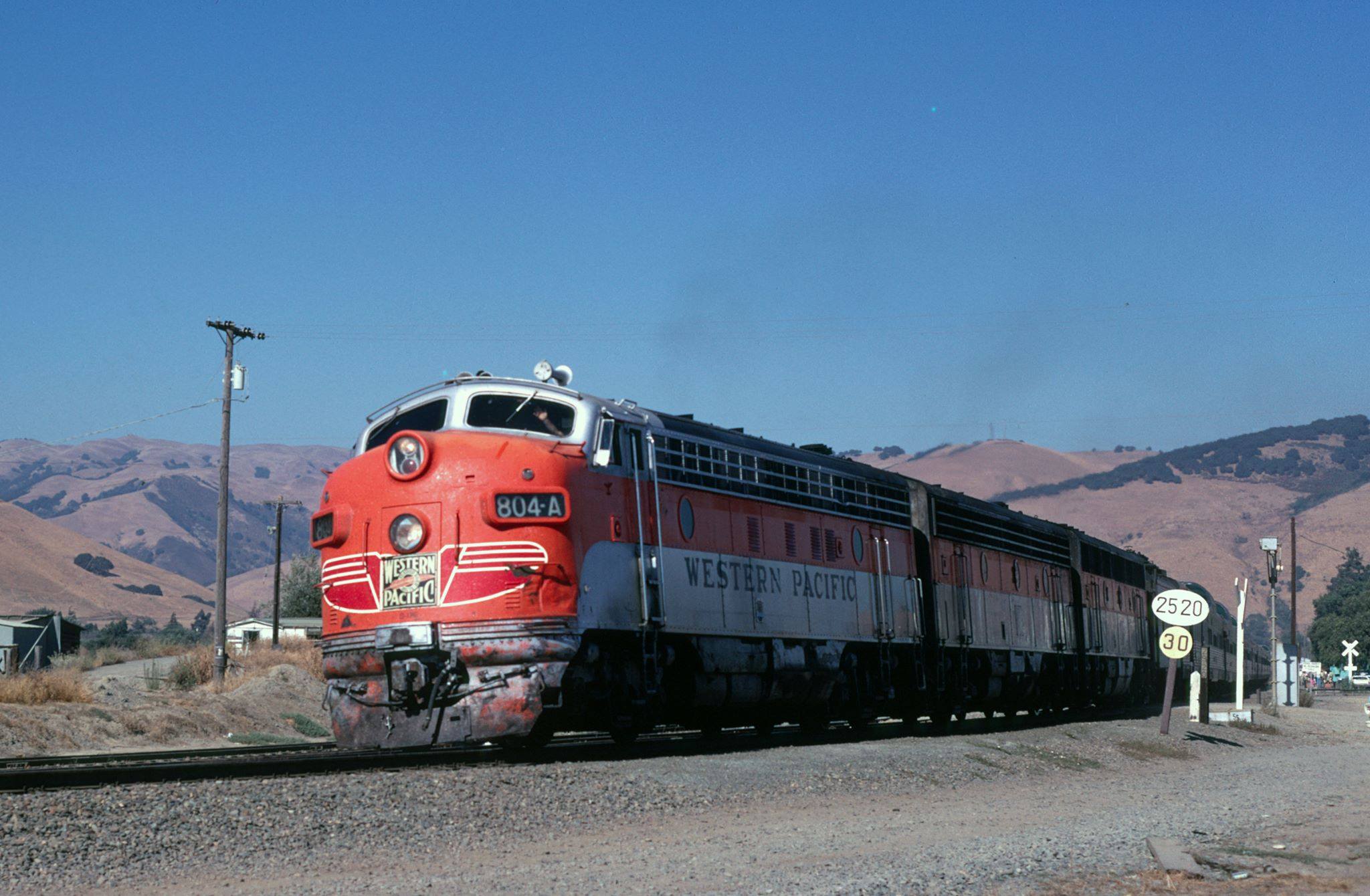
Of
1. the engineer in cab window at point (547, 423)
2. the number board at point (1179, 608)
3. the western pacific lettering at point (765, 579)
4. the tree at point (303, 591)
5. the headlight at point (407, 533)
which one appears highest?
the tree at point (303, 591)

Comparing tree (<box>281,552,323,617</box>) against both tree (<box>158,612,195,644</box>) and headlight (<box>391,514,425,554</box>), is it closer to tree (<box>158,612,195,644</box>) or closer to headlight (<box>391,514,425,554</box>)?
tree (<box>158,612,195,644</box>)

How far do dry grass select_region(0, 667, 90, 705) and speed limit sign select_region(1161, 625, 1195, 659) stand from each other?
21.6 m

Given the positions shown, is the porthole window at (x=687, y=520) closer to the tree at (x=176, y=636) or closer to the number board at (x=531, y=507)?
the number board at (x=531, y=507)

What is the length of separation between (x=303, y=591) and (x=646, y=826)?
90203 millimetres

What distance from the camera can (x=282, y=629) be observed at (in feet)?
302

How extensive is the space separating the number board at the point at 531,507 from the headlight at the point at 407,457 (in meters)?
1.09

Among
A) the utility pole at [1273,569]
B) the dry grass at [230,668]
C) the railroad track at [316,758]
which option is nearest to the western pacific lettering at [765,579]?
the railroad track at [316,758]

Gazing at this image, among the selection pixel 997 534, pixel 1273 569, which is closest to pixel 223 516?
pixel 997 534

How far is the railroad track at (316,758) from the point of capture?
12.6 meters

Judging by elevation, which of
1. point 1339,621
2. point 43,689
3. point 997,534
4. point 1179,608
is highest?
point 997,534

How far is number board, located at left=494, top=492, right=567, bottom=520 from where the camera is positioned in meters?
15.1

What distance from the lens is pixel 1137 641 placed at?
137 feet

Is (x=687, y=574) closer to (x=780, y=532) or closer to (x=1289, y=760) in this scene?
(x=780, y=532)

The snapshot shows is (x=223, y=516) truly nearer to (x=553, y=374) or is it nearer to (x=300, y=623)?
(x=553, y=374)
